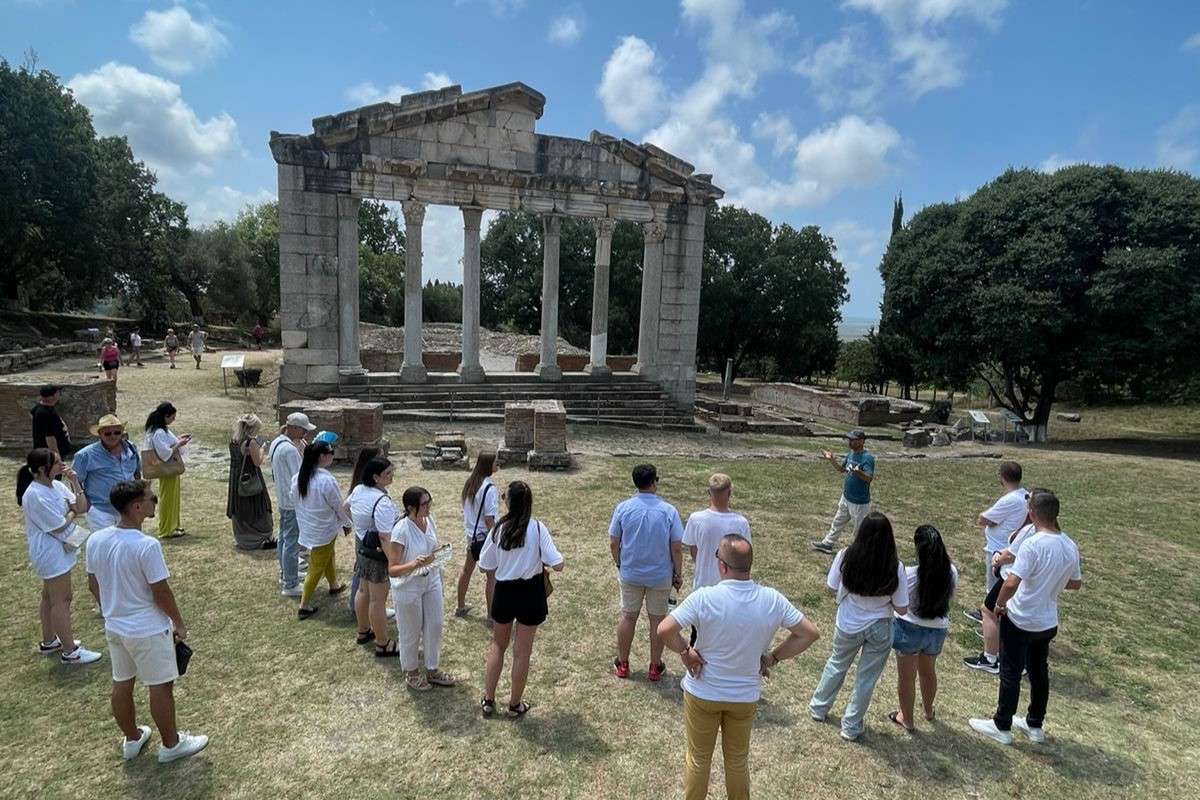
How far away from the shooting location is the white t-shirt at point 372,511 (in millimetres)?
4855

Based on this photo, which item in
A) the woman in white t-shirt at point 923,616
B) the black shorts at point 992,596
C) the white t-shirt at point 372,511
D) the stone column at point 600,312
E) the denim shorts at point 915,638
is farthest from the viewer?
the stone column at point 600,312

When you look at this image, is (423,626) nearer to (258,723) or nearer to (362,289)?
(258,723)

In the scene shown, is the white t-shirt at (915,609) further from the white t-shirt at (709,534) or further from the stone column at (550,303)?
the stone column at (550,303)

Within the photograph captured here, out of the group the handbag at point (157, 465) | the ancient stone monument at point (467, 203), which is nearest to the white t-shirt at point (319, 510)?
the handbag at point (157, 465)

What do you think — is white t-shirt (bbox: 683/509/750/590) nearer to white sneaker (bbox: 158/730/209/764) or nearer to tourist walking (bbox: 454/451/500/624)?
tourist walking (bbox: 454/451/500/624)

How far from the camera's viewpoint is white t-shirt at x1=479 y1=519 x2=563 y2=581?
4.38m

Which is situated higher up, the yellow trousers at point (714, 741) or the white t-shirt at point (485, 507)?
the white t-shirt at point (485, 507)

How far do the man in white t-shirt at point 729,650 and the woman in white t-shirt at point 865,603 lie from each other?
99 cm

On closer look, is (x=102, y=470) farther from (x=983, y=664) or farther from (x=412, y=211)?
(x=412, y=211)

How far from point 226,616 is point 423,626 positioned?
2.42 metres

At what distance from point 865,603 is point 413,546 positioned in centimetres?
322

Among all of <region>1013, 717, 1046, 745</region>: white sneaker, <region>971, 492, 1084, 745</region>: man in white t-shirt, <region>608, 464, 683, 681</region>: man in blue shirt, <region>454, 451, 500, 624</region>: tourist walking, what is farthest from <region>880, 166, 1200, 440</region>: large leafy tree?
<region>454, 451, 500, 624</region>: tourist walking

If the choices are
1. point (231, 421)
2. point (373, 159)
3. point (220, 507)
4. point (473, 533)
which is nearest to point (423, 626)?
point (473, 533)

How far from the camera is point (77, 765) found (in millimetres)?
3945
